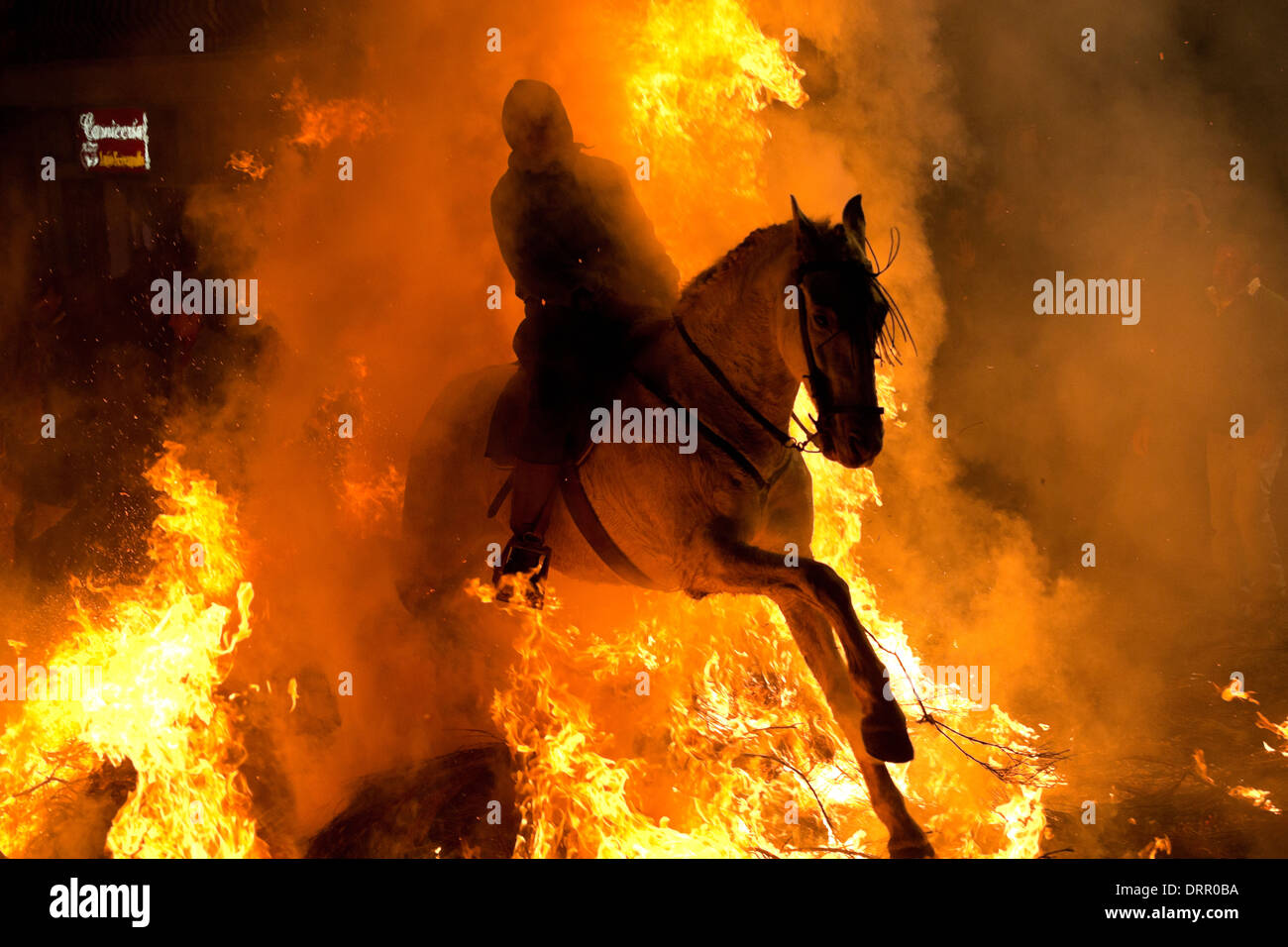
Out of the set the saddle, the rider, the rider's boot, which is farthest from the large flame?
the rider

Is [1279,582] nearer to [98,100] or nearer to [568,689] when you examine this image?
[568,689]

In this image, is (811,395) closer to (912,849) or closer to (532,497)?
(532,497)

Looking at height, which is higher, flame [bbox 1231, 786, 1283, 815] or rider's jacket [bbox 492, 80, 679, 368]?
rider's jacket [bbox 492, 80, 679, 368]

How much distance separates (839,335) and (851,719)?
167cm

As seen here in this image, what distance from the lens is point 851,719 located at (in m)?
3.70

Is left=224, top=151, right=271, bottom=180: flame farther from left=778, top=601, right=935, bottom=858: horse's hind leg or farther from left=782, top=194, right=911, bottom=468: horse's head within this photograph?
left=778, top=601, right=935, bottom=858: horse's hind leg

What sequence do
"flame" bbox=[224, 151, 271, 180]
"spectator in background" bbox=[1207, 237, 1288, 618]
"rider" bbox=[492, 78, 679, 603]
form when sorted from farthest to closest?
"spectator in background" bbox=[1207, 237, 1288, 618] < "flame" bbox=[224, 151, 271, 180] < "rider" bbox=[492, 78, 679, 603]

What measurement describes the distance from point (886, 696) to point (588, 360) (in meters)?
2.21

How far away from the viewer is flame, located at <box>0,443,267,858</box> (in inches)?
204

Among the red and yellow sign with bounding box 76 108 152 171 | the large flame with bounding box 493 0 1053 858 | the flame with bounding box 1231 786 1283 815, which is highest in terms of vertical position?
the red and yellow sign with bounding box 76 108 152 171

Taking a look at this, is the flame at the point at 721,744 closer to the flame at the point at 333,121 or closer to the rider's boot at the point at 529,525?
the rider's boot at the point at 529,525

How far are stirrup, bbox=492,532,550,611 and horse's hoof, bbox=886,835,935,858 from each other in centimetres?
231

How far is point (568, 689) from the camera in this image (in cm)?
641

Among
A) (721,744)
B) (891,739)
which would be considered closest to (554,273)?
(891,739)
